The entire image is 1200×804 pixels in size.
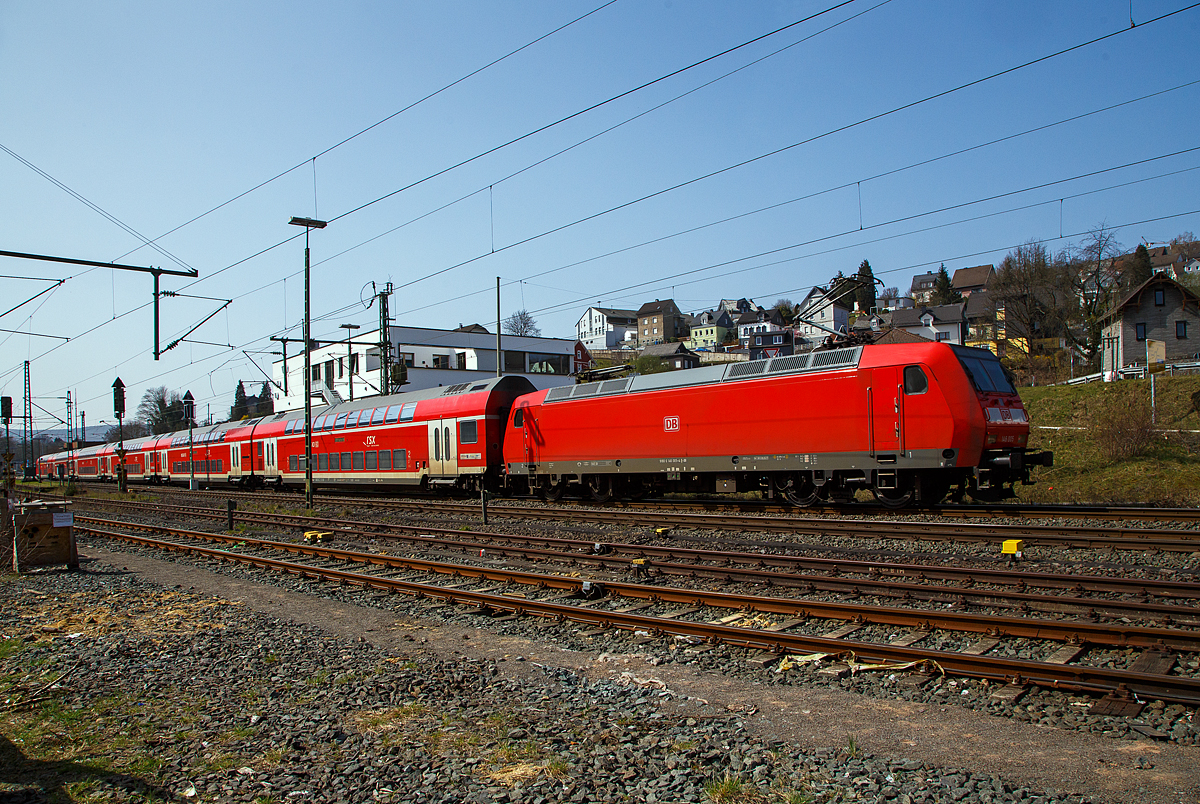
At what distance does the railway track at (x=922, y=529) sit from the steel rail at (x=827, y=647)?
5.46m

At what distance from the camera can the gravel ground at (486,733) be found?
452 centimetres

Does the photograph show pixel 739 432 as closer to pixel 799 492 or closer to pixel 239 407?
pixel 799 492

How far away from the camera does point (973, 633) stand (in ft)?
24.0

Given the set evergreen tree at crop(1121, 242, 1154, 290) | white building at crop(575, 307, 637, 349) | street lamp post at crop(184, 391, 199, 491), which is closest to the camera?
street lamp post at crop(184, 391, 199, 491)

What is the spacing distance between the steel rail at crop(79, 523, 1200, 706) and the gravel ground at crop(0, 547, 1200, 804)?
1.32 ft

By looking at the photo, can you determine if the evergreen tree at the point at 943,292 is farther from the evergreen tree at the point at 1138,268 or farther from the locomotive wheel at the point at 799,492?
the locomotive wheel at the point at 799,492

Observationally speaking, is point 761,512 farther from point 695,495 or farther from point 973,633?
point 973,633

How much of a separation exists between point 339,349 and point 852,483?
49801 mm

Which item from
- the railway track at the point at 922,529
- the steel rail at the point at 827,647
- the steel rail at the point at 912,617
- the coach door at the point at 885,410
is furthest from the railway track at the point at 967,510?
the steel rail at the point at 827,647

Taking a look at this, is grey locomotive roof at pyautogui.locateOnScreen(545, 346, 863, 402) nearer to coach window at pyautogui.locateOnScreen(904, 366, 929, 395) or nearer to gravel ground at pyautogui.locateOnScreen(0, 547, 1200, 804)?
coach window at pyautogui.locateOnScreen(904, 366, 929, 395)

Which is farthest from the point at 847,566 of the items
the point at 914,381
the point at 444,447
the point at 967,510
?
the point at 444,447

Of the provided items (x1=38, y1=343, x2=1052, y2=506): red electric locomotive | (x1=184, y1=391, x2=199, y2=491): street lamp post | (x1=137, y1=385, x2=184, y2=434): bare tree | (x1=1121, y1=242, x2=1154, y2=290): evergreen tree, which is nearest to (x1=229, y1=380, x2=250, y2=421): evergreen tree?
(x1=137, y1=385, x2=184, y2=434): bare tree

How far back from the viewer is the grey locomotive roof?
50.8 feet

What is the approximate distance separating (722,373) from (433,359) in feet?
136
